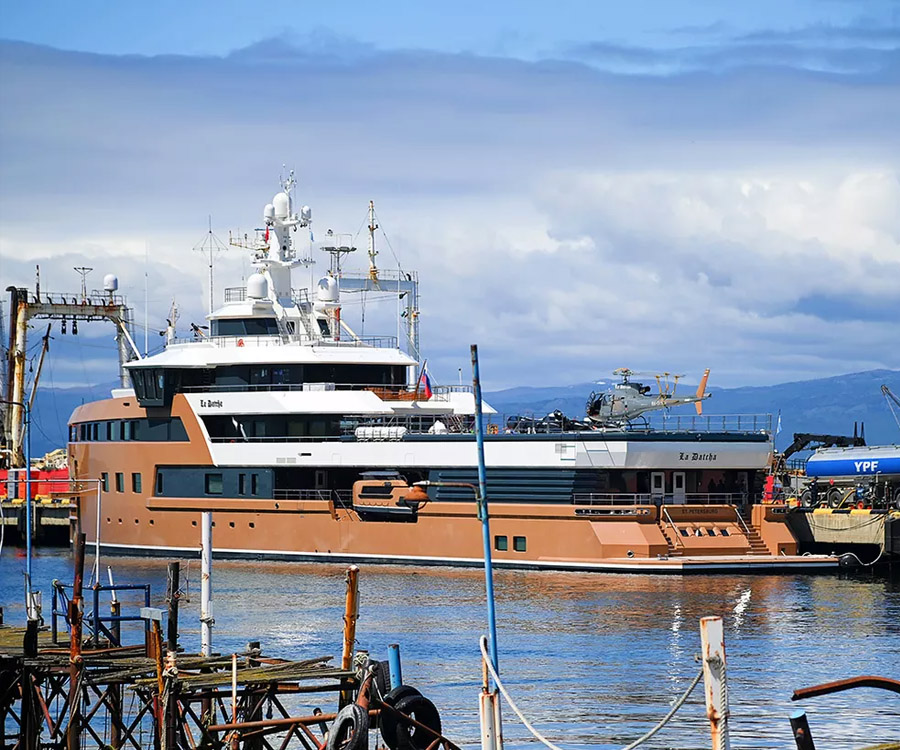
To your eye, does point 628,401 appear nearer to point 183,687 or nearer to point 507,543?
point 507,543

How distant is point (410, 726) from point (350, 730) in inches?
47.9

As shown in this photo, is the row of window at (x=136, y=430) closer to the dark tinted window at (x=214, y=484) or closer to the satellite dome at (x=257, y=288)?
the dark tinted window at (x=214, y=484)

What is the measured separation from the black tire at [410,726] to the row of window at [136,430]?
31.4 meters

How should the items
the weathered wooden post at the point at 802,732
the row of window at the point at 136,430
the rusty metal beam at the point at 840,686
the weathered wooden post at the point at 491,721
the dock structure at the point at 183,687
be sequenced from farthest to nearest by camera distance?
the row of window at the point at 136,430 < the dock structure at the point at 183,687 < the weathered wooden post at the point at 491,721 < the rusty metal beam at the point at 840,686 < the weathered wooden post at the point at 802,732

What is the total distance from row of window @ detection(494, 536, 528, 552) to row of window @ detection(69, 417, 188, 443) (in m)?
11.3

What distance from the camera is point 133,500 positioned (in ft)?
169

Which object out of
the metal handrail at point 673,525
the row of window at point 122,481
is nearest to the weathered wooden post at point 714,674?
the metal handrail at point 673,525

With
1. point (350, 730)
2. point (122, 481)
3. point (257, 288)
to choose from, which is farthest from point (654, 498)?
point (350, 730)

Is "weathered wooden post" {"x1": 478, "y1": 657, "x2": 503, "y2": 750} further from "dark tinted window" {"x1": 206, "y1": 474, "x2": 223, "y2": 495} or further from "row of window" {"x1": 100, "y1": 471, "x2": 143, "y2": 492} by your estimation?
"row of window" {"x1": 100, "y1": 471, "x2": 143, "y2": 492}

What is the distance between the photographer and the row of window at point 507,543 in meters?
44.0

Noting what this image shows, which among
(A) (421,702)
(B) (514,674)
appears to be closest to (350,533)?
(B) (514,674)

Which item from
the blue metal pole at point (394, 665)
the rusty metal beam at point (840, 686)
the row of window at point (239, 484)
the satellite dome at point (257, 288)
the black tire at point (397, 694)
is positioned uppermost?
the satellite dome at point (257, 288)

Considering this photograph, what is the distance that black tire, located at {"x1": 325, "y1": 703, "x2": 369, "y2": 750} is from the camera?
1827 centimetres

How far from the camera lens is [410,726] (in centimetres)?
1953
